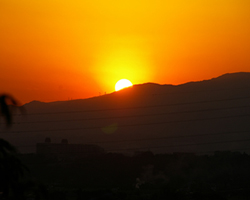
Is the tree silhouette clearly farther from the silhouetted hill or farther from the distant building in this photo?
the silhouetted hill

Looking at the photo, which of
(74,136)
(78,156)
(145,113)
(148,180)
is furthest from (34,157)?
(145,113)

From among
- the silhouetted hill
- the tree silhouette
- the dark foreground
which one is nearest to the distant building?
the dark foreground

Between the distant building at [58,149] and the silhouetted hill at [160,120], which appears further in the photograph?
the silhouetted hill at [160,120]

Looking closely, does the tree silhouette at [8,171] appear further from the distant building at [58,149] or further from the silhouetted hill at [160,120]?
the silhouetted hill at [160,120]

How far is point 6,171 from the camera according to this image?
6.39 meters

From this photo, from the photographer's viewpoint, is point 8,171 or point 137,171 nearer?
point 8,171

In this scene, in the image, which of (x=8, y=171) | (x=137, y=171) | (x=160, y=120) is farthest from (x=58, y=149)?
(x=8, y=171)

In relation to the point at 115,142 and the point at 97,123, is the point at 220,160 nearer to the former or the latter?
the point at 115,142

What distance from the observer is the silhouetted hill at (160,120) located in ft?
323

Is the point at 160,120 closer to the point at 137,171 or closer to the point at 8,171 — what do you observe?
the point at 137,171

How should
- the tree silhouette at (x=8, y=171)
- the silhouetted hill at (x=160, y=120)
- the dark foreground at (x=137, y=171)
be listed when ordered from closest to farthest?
the tree silhouette at (x=8, y=171) < the dark foreground at (x=137, y=171) < the silhouetted hill at (x=160, y=120)

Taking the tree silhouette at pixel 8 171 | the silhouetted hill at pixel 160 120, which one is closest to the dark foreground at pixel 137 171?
the silhouetted hill at pixel 160 120

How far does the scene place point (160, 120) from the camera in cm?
11175

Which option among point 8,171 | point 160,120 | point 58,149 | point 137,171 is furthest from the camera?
point 160,120
